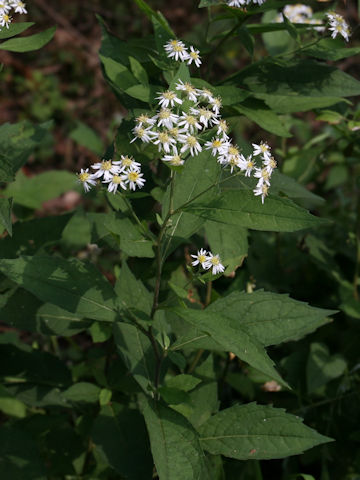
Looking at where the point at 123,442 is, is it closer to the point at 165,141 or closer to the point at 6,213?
the point at 6,213

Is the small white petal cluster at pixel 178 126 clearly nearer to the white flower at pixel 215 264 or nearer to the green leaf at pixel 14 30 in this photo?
the white flower at pixel 215 264

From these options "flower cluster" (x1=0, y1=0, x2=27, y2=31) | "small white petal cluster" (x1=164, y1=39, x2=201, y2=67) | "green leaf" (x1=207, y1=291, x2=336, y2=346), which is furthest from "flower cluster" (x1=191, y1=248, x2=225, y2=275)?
"flower cluster" (x1=0, y1=0, x2=27, y2=31)

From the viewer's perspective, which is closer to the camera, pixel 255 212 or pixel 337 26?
pixel 255 212

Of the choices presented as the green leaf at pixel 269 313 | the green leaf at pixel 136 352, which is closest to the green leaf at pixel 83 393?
the green leaf at pixel 136 352

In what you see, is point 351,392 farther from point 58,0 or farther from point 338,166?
point 58,0

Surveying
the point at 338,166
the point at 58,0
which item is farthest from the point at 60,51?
the point at 338,166

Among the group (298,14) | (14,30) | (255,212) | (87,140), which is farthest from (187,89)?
(87,140)

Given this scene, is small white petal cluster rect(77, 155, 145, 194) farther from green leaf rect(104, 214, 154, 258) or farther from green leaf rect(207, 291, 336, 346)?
green leaf rect(207, 291, 336, 346)
